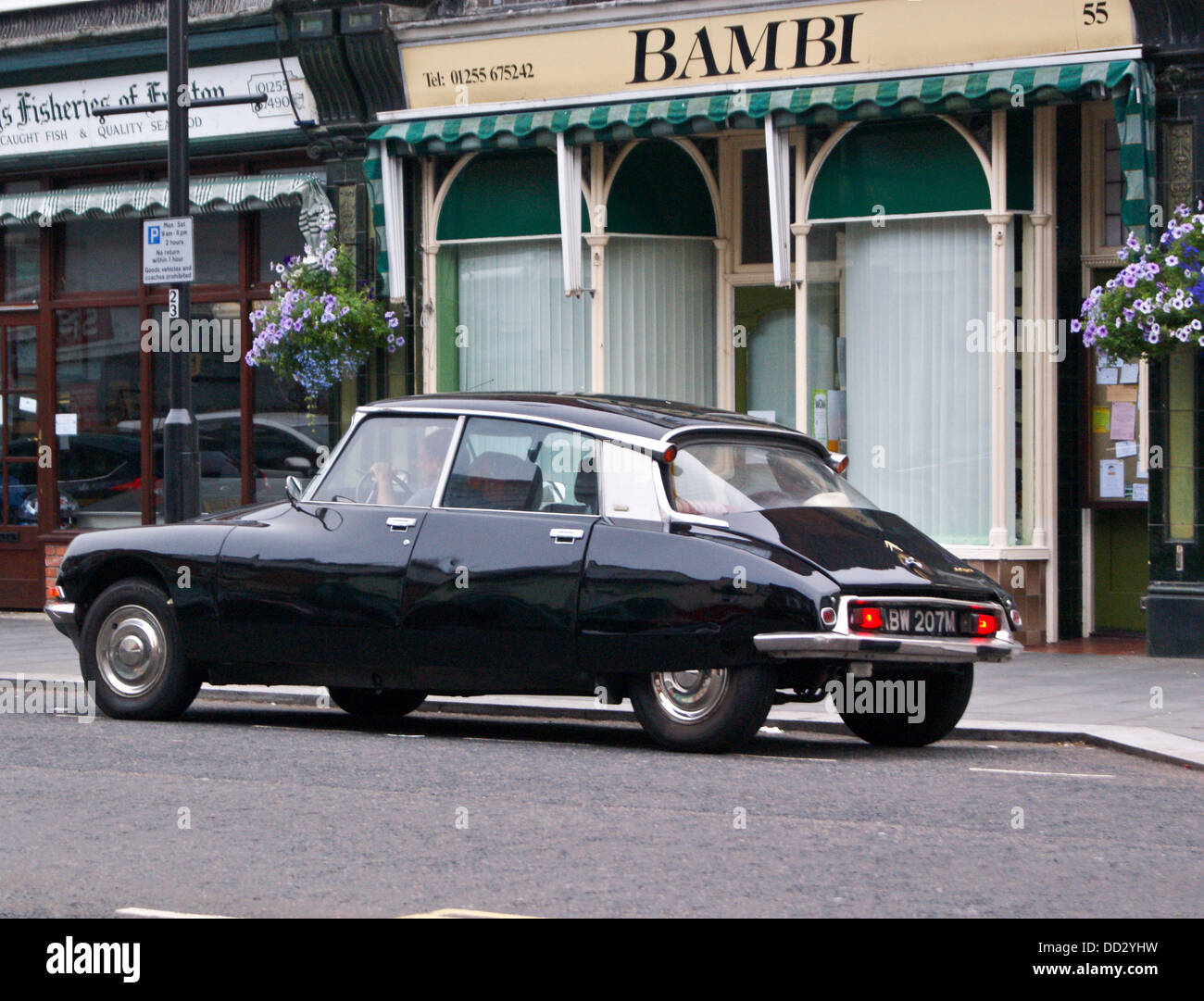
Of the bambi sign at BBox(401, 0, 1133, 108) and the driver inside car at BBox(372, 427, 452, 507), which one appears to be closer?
the driver inside car at BBox(372, 427, 452, 507)

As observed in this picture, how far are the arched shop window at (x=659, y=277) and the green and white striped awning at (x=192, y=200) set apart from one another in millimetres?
2869

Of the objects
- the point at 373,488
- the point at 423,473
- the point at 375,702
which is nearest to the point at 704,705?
the point at 423,473

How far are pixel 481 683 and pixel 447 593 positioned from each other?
483 millimetres

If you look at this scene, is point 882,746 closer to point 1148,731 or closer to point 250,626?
point 1148,731

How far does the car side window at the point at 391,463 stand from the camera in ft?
34.3

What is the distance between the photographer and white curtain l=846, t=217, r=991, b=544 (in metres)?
15.4

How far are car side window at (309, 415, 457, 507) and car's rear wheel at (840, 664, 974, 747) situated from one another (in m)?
2.51

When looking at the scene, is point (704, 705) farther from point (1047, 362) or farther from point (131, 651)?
point (1047, 362)

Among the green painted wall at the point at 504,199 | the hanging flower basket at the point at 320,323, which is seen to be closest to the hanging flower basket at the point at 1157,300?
the green painted wall at the point at 504,199

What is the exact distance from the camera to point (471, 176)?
17.3 metres

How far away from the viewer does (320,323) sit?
17.1m

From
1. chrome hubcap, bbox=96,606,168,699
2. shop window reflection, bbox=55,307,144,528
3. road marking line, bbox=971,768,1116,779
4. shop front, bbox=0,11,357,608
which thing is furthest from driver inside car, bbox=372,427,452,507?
shop window reflection, bbox=55,307,144,528

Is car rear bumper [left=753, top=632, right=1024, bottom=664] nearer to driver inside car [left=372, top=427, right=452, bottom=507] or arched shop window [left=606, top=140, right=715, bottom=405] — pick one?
driver inside car [left=372, top=427, right=452, bottom=507]
